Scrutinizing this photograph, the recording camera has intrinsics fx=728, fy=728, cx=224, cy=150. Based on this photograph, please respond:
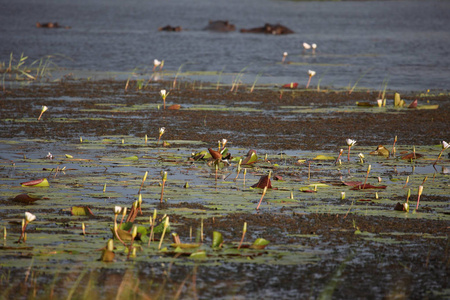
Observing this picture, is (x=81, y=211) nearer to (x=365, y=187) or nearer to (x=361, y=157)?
(x=365, y=187)

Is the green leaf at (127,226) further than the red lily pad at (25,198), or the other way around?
the red lily pad at (25,198)

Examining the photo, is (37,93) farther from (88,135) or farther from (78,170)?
(78,170)

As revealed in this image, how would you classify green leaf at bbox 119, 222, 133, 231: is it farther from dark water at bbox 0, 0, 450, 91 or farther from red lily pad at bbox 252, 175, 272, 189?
dark water at bbox 0, 0, 450, 91

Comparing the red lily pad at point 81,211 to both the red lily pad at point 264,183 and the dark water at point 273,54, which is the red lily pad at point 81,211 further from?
the dark water at point 273,54

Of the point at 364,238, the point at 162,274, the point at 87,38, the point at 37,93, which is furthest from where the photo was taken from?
the point at 87,38

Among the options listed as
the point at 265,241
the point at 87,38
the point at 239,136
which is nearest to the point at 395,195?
the point at 265,241

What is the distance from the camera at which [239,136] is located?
901 centimetres

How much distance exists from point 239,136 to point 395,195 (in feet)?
10.6

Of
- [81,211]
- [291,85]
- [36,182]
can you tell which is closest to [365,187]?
[81,211]

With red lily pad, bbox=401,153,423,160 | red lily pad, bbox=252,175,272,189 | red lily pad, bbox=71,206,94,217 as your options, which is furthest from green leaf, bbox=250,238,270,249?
red lily pad, bbox=401,153,423,160

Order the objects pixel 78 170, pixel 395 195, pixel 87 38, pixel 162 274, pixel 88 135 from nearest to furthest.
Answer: pixel 162 274 < pixel 395 195 < pixel 78 170 < pixel 88 135 < pixel 87 38

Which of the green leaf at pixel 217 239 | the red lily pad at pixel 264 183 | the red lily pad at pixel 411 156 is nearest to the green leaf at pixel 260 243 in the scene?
the green leaf at pixel 217 239

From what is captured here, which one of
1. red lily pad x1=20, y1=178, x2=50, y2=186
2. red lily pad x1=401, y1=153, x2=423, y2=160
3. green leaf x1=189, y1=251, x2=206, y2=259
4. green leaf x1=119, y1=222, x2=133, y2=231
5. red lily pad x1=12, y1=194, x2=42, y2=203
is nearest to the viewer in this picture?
green leaf x1=189, y1=251, x2=206, y2=259

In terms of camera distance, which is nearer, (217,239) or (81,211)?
(217,239)
